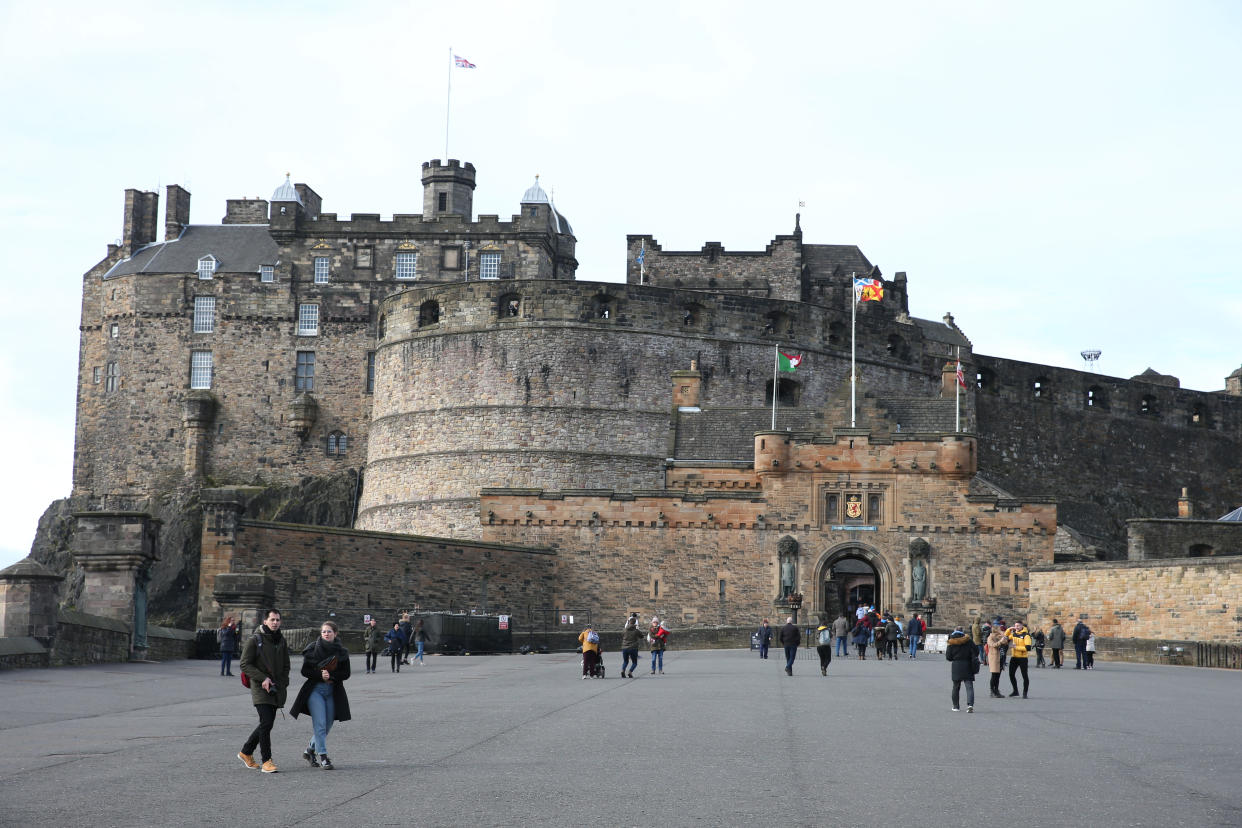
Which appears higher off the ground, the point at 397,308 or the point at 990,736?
the point at 397,308

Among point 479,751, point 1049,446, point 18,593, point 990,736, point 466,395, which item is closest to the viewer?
point 479,751

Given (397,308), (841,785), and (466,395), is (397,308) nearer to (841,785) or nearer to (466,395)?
(466,395)

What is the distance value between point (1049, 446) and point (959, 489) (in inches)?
714

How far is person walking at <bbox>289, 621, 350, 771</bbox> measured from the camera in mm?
11711

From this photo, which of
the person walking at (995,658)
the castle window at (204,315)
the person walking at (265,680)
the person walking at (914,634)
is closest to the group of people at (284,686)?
the person walking at (265,680)

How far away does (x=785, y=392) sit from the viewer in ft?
167

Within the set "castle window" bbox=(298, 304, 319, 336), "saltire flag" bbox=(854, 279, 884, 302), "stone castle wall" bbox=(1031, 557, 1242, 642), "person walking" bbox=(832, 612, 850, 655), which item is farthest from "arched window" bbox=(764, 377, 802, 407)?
"person walking" bbox=(832, 612, 850, 655)

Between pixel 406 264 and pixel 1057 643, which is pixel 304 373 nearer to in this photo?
pixel 406 264

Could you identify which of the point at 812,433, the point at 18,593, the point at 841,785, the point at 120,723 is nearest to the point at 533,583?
the point at 812,433

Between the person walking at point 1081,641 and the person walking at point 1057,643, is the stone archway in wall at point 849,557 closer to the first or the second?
the person walking at point 1057,643

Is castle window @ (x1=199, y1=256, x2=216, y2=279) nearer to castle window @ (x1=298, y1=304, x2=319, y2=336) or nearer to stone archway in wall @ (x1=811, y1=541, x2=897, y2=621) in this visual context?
castle window @ (x1=298, y1=304, x2=319, y2=336)

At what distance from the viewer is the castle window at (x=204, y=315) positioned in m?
56.6

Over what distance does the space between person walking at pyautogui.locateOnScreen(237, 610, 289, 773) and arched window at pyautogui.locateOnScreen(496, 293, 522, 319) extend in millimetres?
37975

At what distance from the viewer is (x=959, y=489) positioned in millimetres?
40438
